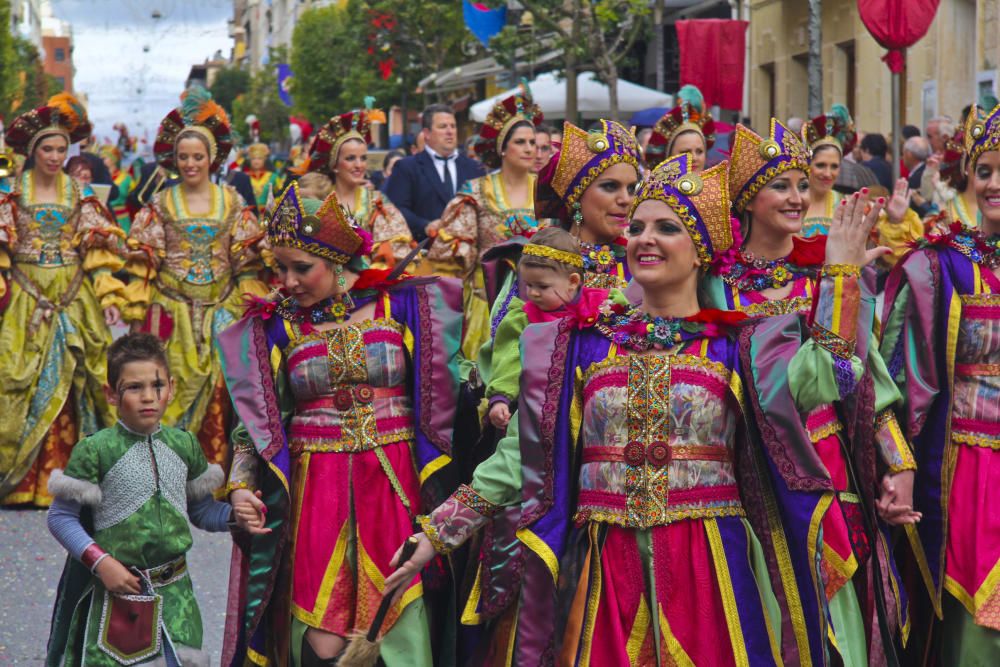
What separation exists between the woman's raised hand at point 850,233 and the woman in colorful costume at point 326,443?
181 cm

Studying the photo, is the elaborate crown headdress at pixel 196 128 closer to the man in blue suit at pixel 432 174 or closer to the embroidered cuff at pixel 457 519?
the man in blue suit at pixel 432 174

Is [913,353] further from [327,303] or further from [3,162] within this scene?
[3,162]

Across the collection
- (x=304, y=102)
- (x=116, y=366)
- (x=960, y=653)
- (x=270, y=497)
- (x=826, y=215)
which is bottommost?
(x=960, y=653)

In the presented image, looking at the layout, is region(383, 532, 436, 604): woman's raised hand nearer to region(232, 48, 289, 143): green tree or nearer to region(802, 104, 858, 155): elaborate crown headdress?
region(802, 104, 858, 155): elaborate crown headdress

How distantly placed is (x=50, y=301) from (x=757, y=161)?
5728 millimetres

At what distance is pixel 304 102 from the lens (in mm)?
51312

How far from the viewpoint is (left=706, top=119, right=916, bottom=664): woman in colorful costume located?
5250mm

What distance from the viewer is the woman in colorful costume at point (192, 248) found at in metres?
10.1

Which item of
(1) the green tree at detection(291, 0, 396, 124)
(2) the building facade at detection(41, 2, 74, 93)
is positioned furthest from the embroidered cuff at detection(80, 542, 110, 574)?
(2) the building facade at detection(41, 2, 74, 93)

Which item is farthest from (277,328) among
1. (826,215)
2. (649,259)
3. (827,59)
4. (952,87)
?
(827,59)

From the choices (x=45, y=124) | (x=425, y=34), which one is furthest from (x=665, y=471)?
(x=425, y=34)

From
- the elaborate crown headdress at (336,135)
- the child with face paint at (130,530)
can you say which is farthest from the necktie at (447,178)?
the child with face paint at (130,530)

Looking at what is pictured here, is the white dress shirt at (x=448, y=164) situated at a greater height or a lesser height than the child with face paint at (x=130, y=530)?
greater

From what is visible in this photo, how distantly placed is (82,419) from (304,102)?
136ft
